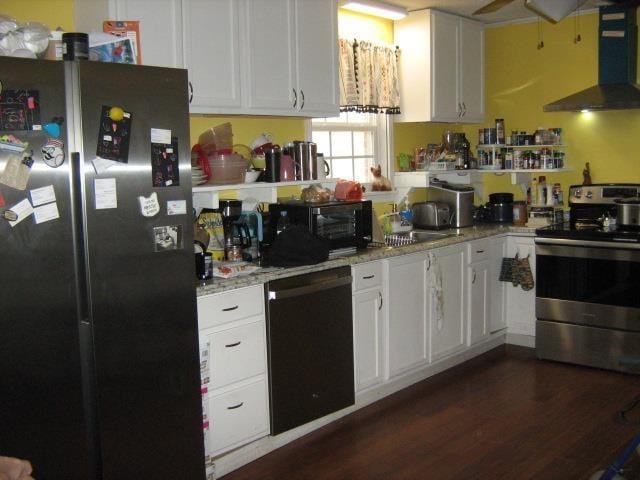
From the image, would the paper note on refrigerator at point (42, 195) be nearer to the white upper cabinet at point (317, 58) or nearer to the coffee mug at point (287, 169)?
the coffee mug at point (287, 169)

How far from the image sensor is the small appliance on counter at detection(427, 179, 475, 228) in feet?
17.2

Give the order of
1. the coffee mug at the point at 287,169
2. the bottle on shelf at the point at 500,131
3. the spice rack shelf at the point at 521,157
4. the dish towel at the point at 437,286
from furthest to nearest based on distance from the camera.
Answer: the bottle on shelf at the point at 500,131 < the spice rack shelf at the point at 521,157 < the dish towel at the point at 437,286 < the coffee mug at the point at 287,169

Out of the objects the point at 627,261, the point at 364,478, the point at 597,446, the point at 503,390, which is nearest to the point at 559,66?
the point at 627,261

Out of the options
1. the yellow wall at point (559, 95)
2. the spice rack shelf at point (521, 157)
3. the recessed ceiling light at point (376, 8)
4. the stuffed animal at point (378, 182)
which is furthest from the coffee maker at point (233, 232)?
the yellow wall at point (559, 95)

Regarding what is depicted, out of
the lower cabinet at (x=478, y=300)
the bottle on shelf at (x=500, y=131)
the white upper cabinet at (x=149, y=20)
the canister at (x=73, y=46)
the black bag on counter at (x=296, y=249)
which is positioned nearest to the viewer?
the canister at (x=73, y=46)

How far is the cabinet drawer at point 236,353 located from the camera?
321 centimetres

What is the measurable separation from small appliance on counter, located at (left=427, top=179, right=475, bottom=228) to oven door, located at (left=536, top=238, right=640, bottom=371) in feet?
1.96

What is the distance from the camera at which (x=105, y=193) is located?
2600 mm

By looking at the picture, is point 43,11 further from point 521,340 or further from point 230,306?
point 521,340

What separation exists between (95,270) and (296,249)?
121 cm

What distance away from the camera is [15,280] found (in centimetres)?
245

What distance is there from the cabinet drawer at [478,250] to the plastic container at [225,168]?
1.94 metres

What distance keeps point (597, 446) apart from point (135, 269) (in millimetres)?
2428

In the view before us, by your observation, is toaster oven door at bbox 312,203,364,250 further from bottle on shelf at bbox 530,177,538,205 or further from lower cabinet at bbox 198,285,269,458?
bottle on shelf at bbox 530,177,538,205
